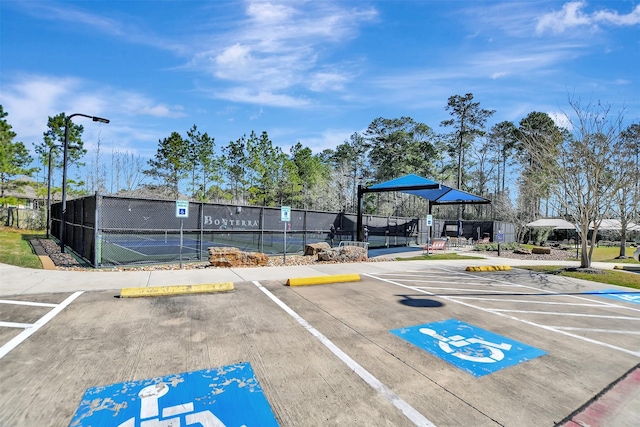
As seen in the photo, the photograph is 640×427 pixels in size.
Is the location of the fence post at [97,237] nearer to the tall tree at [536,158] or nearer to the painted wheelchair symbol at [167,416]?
the painted wheelchair symbol at [167,416]

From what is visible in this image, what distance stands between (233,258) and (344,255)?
500 centimetres

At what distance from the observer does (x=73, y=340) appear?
14.6 feet

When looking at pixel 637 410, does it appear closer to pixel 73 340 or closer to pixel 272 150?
pixel 73 340

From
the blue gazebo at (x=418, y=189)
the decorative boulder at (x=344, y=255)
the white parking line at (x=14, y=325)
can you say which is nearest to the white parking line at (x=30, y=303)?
the white parking line at (x=14, y=325)

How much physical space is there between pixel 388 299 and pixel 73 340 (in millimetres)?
5800

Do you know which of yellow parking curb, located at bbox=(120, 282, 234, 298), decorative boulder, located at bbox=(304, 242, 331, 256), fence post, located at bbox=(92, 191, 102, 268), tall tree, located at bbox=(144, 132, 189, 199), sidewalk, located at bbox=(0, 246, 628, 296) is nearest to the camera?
yellow parking curb, located at bbox=(120, 282, 234, 298)

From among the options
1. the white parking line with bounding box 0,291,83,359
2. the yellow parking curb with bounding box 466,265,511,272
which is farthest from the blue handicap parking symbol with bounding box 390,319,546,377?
the yellow parking curb with bounding box 466,265,511,272

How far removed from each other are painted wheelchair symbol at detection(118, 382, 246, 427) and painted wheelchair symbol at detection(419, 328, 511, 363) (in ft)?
10.5

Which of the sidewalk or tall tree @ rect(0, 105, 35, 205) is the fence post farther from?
tall tree @ rect(0, 105, 35, 205)

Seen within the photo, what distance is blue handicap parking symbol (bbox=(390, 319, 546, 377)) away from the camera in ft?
13.7

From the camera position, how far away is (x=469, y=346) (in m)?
4.74

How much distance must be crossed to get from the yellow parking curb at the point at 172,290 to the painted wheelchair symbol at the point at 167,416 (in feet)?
13.8

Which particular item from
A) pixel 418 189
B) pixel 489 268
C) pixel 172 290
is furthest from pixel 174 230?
pixel 418 189

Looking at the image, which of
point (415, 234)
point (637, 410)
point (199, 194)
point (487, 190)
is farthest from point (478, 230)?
point (199, 194)
